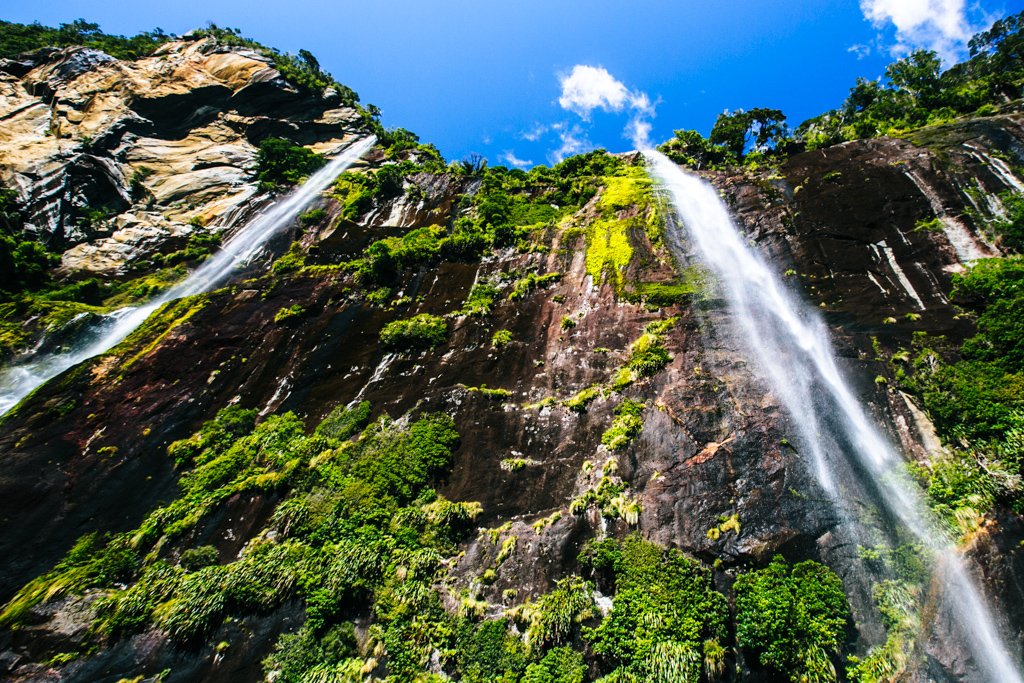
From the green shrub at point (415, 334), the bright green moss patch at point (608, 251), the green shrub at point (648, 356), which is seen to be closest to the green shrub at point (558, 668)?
the green shrub at point (648, 356)

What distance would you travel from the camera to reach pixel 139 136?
3712 cm

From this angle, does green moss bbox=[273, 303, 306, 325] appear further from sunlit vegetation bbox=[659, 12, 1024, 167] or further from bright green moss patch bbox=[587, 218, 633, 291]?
sunlit vegetation bbox=[659, 12, 1024, 167]

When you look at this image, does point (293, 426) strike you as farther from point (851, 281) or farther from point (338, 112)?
point (338, 112)

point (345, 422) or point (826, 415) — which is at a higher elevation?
point (345, 422)

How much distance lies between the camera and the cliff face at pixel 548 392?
1015 centimetres

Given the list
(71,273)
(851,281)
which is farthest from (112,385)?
(851,281)

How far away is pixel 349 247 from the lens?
2503 cm

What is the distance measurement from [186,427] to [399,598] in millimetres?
10469

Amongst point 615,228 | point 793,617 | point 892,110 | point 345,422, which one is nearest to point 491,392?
point 345,422

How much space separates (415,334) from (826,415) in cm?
1313

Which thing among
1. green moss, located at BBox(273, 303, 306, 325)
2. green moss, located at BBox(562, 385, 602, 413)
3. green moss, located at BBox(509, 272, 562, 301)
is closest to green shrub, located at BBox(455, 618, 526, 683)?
green moss, located at BBox(562, 385, 602, 413)

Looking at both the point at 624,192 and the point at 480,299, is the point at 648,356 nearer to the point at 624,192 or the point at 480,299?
the point at 480,299

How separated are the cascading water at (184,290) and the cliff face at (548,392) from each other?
2289 millimetres

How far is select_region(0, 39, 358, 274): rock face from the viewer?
29.0 metres
